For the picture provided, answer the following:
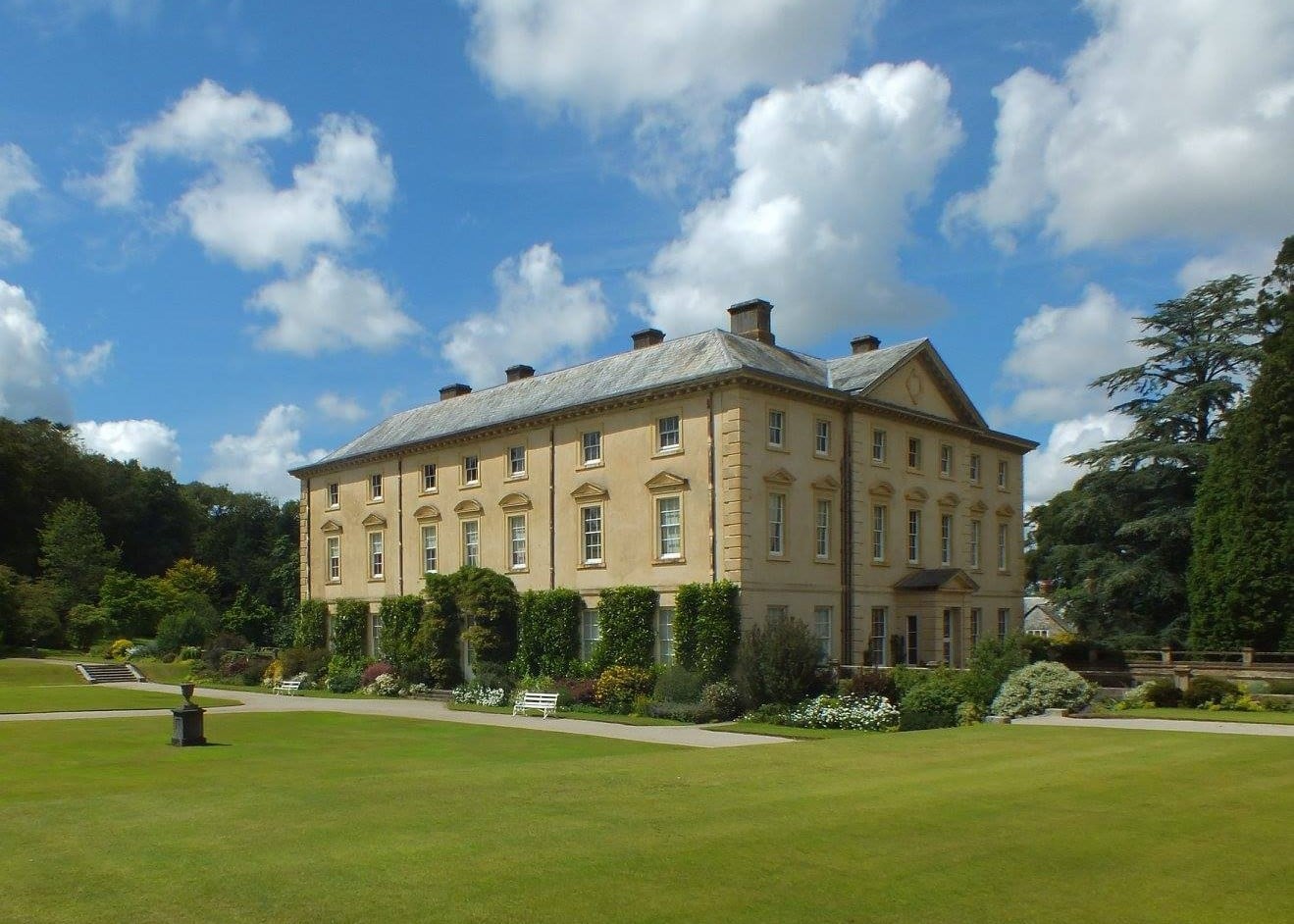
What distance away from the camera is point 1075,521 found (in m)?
47.9

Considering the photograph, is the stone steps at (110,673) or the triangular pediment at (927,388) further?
the stone steps at (110,673)

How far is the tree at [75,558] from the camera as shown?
64062 mm

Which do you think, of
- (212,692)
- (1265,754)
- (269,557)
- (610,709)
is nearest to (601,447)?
(610,709)

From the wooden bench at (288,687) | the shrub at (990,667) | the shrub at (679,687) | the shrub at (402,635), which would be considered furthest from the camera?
the wooden bench at (288,687)

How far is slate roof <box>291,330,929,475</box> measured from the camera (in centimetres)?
3497

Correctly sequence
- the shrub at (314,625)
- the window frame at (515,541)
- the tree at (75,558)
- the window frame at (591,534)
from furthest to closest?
1. the tree at (75,558)
2. the shrub at (314,625)
3. the window frame at (515,541)
4. the window frame at (591,534)

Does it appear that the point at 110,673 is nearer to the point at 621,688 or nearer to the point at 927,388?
the point at 621,688

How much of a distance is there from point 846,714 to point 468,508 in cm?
1938

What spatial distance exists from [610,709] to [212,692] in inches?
680

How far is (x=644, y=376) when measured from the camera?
3694 centimetres

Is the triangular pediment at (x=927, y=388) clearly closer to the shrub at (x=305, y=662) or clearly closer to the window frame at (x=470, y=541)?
the window frame at (x=470, y=541)

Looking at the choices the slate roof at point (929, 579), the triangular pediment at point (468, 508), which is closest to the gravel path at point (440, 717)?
the triangular pediment at point (468, 508)

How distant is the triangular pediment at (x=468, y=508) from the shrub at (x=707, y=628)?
11.2 m

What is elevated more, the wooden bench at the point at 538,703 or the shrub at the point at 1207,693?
the shrub at the point at 1207,693
